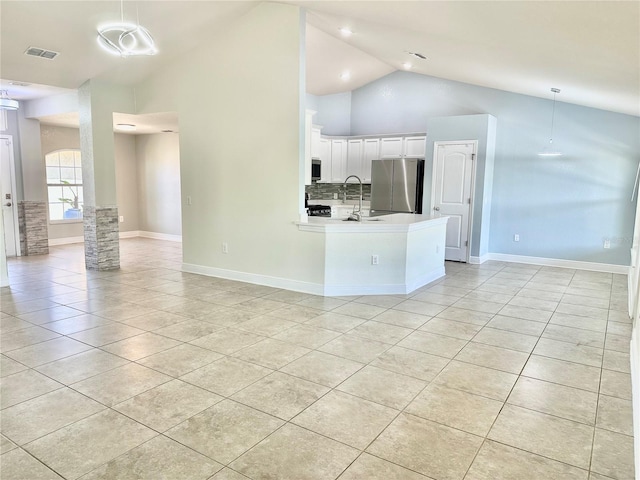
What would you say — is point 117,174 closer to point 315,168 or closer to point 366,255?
point 315,168

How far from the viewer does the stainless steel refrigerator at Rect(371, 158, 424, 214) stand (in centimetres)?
797

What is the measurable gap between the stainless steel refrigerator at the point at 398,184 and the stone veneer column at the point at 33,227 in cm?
648

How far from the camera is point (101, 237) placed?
260 inches

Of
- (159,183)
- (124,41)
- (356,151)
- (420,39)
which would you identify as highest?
(420,39)

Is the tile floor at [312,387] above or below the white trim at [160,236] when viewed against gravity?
below

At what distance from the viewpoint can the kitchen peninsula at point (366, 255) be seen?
5.10 m

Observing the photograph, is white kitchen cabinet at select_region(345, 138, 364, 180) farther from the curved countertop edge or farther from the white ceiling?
the curved countertop edge

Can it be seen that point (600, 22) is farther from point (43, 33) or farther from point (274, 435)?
point (43, 33)

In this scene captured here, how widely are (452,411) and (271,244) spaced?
11.3ft

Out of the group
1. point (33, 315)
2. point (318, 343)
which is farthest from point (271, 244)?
point (33, 315)

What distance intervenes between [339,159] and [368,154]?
677 millimetres

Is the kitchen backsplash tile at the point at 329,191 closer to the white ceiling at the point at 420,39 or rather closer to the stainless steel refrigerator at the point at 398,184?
the stainless steel refrigerator at the point at 398,184

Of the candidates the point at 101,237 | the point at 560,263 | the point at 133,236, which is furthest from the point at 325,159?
the point at 133,236

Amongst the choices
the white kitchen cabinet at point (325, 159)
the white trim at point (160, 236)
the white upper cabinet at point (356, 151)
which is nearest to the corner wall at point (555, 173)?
the white upper cabinet at point (356, 151)
